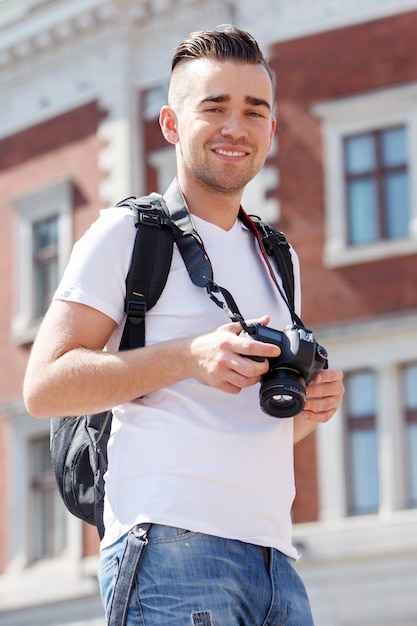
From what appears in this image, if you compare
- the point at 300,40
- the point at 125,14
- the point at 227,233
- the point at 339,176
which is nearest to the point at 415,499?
the point at 339,176

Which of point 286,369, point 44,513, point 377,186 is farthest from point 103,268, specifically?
point 44,513

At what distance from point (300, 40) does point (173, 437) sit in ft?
47.5

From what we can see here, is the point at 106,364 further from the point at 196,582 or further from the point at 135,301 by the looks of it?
the point at 196,582

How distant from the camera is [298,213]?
16.4 m

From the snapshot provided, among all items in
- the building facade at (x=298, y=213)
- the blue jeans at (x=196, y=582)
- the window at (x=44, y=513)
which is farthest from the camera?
the window at (x=44, y=513)

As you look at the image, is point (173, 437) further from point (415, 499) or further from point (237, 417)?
point (415, 499)

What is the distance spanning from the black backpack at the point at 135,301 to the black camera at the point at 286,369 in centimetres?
17

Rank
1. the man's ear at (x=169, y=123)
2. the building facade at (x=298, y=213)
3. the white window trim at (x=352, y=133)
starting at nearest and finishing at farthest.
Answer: the man's ear at (x=169, y=123) → the building facade at (x=298, y=213) → the white window trim at (x=352, y=133)

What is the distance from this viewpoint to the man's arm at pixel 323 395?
288cm

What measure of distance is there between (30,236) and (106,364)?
16389 millimetres

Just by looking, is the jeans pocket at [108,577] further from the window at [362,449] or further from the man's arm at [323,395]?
the window at [362,449]

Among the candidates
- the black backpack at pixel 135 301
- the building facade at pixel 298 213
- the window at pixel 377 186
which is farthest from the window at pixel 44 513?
the black backpack at pixel 135 301

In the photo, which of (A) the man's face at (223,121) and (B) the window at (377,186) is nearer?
(A) the man's face at (223,121)

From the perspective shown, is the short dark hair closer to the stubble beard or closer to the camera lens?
the stubble beard
